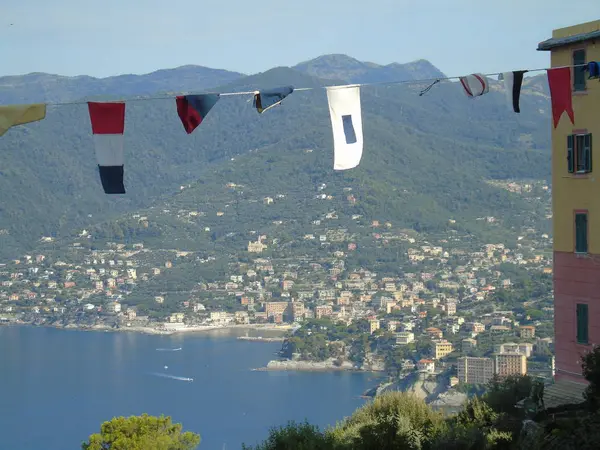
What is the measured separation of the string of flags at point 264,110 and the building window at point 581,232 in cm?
115

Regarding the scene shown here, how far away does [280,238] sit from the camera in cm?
10325

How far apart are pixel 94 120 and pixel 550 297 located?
59571 mm

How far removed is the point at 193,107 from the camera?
23.3ft

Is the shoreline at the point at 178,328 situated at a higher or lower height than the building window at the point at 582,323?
lower

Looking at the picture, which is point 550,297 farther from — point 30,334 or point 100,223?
point 100,223

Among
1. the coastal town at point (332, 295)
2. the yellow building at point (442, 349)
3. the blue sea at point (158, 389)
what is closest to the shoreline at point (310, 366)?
the coastal town at point (332, 295)

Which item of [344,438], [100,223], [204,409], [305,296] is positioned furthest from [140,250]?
[344,438]

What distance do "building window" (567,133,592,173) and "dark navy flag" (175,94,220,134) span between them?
288 cm

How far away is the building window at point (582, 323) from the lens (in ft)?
27.5

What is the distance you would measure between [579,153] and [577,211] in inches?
16.6

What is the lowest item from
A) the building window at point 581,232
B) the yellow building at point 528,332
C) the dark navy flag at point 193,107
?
the yellow building at point 528,332

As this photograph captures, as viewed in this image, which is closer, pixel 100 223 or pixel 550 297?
pixel 550 297

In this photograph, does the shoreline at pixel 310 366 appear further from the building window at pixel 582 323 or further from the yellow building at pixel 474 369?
the building window at pixel 582 323

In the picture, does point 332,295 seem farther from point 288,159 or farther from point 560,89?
point 560,89
